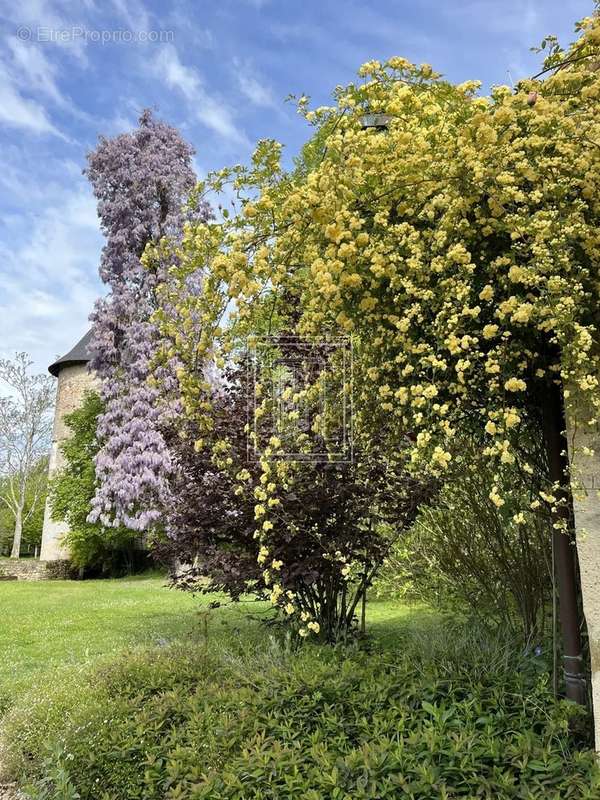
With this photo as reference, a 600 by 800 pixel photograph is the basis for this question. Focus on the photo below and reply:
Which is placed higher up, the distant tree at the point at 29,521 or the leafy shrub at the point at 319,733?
the distant tree at the point at 29,521

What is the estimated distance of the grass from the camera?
5902 mm

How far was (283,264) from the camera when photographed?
2836 millimetres

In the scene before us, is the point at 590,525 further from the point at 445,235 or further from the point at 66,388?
the point at 66,388

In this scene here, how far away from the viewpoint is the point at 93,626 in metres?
8.61

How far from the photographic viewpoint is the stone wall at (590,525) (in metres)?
2.59

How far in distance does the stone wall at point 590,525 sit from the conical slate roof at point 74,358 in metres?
25.8

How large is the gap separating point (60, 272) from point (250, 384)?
613 cm

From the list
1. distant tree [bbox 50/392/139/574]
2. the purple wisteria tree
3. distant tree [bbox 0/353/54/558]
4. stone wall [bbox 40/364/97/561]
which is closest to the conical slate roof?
stone wall [bbox 40/364/97/561]

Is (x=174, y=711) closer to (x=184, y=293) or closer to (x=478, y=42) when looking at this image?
(x=184, y=293)

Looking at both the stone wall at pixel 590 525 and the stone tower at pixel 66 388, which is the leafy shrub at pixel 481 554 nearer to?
the stone wall at pixel 590 525

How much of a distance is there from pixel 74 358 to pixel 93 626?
795 inches

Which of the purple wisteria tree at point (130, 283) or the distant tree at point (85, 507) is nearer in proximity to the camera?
the purple wisteria tree at point (130, 283)

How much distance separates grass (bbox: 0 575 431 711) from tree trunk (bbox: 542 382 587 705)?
3.14 meters

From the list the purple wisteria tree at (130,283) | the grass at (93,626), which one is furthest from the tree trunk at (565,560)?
the purple wisteria tree at (130,283)
